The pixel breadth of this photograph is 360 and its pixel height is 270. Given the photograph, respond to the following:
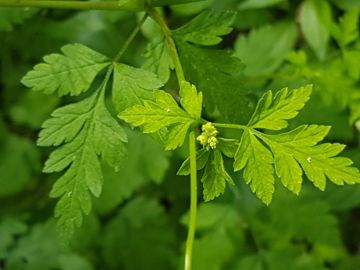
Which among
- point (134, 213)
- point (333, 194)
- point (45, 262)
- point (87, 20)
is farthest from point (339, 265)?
point (87, 20)

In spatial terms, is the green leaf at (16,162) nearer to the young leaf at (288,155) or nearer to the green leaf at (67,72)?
the green leaf at (67,72)

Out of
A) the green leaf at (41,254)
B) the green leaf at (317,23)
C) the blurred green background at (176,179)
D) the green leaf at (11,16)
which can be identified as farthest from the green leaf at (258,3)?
the green leaf at (41,254)

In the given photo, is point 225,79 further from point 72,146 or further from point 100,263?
point 100,263

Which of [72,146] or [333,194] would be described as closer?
[72,146]

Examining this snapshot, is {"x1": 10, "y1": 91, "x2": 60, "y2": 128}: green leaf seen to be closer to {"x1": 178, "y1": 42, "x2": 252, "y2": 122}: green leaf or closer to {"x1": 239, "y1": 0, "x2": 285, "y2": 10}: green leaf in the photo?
{"x1": 239, "y1": 0, "x2": 285, "y2": 10}: green leaf

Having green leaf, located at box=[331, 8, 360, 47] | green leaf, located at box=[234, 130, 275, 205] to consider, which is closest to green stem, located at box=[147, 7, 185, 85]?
green leaf, located at box=[234, 130, 275, 205]

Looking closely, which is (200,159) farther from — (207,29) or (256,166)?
(207,29)

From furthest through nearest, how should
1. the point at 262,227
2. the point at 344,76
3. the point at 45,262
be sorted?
1. the point at 262,227
2. the point at 45,262
3. the point at 344,76
